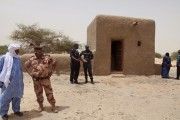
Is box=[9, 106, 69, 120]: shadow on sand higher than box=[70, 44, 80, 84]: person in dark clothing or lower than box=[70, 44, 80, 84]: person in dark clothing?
lower

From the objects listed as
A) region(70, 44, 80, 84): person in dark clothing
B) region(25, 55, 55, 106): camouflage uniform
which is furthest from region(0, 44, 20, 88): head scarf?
region(70, 44, 80, 84): person in dark clothing

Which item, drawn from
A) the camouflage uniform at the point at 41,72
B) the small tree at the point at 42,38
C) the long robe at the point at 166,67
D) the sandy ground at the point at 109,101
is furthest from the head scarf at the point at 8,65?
the small tree at the point at 42,38

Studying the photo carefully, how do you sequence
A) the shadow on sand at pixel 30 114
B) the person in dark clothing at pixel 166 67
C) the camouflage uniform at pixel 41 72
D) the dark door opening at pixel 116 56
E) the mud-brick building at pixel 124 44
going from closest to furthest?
the shadow on sand at pixel 30 114
the camouflage uniform at pixel 41 72
the mud-brick building at pixel 124 44
the person in dark clothing at pixel 166 67
the dark door opening at pixel 116 56

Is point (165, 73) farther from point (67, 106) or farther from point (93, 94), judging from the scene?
point (67, 106)

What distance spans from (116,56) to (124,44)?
4.67 feet

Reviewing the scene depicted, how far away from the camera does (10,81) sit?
29.2ft

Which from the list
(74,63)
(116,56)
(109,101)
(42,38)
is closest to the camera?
(109,101)

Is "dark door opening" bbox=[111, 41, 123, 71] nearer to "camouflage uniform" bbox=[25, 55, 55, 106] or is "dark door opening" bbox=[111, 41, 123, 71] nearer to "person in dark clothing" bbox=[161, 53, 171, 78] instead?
"person in dark clothing" bbox=[161, 53, 171, 78]

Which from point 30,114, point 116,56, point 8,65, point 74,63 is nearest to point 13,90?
point 8,65

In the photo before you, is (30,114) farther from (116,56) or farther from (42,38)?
(42,38)

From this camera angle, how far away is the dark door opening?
19.1 m

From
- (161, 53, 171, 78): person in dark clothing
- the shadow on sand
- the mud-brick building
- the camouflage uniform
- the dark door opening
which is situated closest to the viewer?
the shadow on sand

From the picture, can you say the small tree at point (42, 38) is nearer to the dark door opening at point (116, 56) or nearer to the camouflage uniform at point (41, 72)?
the dark door opening at point (116, 56)

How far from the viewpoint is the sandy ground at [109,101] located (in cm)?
938
